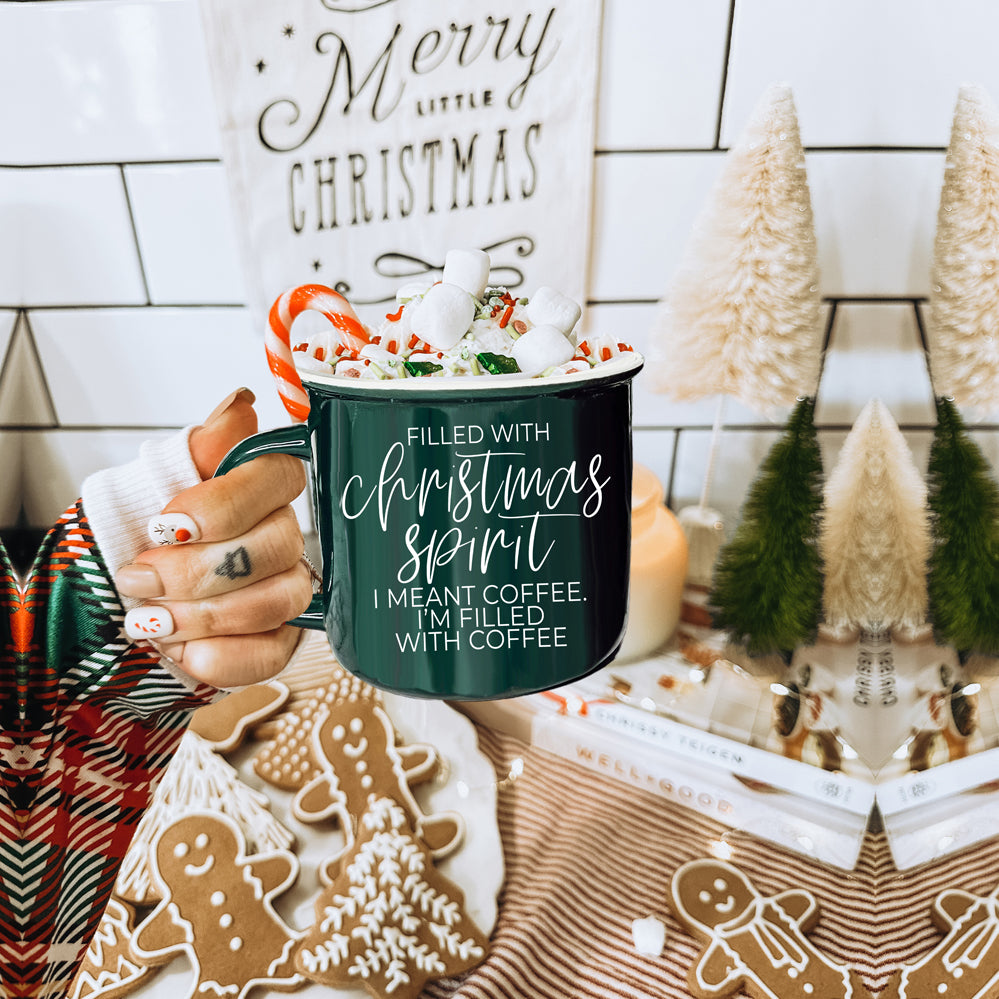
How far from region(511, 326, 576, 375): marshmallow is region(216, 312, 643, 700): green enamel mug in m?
0.03

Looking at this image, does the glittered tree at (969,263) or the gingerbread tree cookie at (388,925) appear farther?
the glittered tree at (969,263)

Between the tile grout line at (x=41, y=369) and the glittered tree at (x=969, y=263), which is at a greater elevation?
the glittered tree at (x=969, y=263)

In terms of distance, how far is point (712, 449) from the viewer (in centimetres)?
95

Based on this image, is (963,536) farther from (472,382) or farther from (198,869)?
(198,869)

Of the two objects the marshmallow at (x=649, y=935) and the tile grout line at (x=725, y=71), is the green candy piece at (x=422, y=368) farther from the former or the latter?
the tile grout line at (x=725, y=71)

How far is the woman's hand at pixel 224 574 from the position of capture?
511 mm

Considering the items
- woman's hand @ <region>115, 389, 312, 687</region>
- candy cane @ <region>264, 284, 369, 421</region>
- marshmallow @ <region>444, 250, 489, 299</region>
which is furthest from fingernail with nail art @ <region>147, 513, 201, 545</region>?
marshmallow @ <region>444, 250, 489, 299</region>

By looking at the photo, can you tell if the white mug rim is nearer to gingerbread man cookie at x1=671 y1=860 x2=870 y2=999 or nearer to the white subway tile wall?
gingerbread man cookie at x1=671 y1=860 x2=870 y2=999

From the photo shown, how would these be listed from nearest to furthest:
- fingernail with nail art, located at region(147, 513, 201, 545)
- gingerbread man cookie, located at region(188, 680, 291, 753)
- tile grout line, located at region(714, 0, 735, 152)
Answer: fingernail with nail art, located at region(147, 513, 201, 545) < gingerbread man cookie, located at region(188, 680, 291, 753) < tile grout line, located at region(714, 0, 735, 152)

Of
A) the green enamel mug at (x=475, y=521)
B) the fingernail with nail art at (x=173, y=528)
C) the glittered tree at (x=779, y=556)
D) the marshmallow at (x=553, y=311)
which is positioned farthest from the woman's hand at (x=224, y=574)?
the glittered tree at (x=779, y=556)

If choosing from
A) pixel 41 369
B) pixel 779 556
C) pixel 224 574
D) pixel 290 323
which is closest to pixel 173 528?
pixel 224 574

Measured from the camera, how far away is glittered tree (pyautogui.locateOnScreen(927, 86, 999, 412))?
0.75 metres

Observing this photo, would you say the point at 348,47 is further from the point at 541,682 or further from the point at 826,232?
the point at 541,682

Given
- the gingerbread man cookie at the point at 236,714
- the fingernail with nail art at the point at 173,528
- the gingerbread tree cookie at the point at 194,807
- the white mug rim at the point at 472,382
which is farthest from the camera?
the gingerbread man cookie at the point at 236,714
